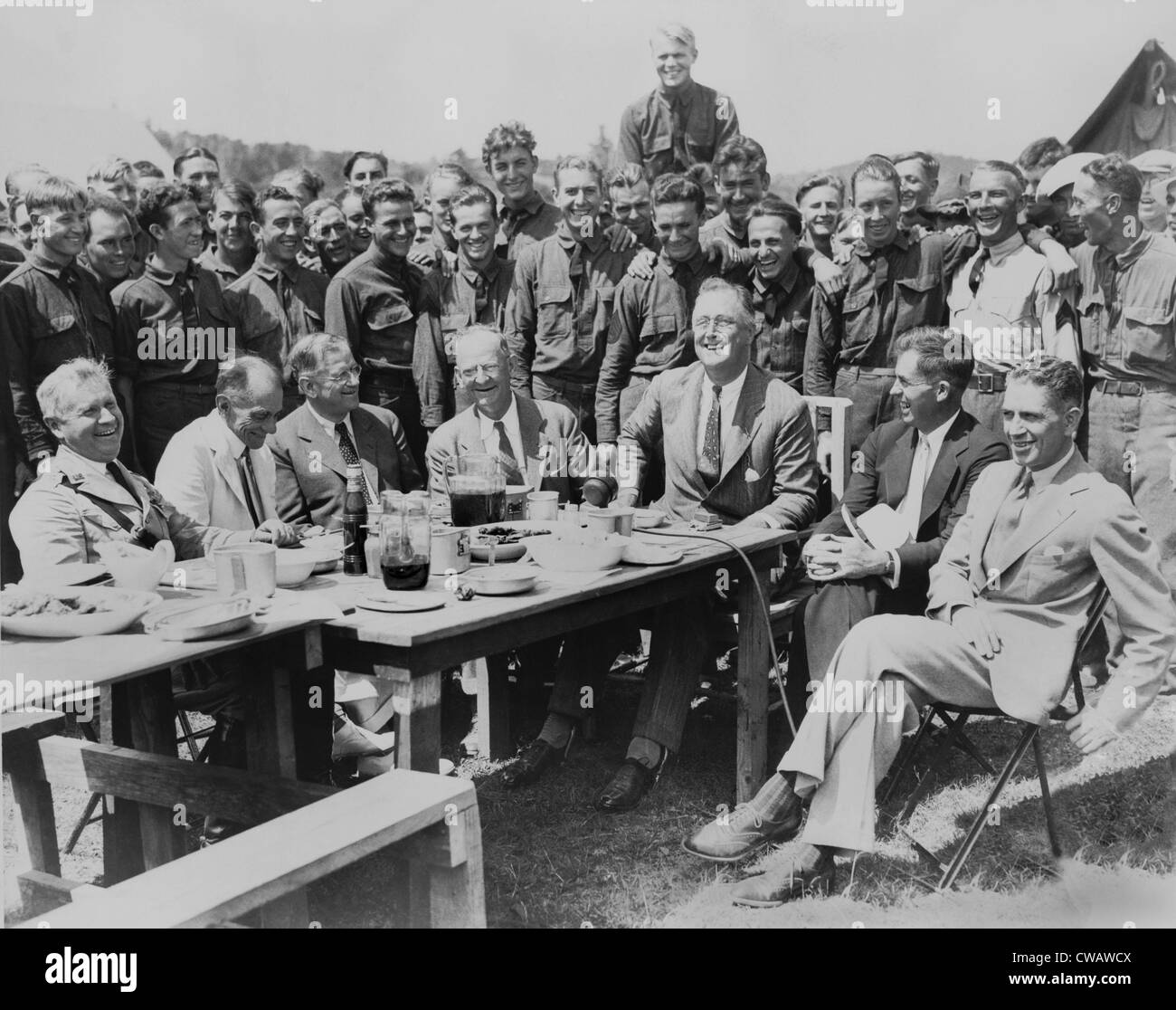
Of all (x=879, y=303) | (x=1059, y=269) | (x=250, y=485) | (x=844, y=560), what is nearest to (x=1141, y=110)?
(x=1059, y=269)

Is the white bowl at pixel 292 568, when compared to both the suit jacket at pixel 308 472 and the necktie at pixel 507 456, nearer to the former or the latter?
the suit jacket at pixel 308 472

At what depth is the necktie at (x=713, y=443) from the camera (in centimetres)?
473

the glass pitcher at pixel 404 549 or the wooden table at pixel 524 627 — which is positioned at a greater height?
the glass pitcher at pixel 404 549

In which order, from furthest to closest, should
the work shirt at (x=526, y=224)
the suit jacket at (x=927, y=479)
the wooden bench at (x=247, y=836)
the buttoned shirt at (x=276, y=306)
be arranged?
the work shirt at (x=526, y=224) → the buttoned shirt at (x=276, y=306) → the suit jacket at (x=927, y=479) → the wooden bench at (x=247, y=836)

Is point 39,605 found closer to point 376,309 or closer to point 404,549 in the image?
→ point 404,549

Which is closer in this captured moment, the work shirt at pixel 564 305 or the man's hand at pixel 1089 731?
the man's hand at pixel 1089 731

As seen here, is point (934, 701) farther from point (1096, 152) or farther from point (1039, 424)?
point (1096, 152)

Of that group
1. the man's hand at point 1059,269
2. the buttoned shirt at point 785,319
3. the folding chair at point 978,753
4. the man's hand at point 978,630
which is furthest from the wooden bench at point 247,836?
the man's hand at point 1059,269

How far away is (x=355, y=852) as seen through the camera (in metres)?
2.73

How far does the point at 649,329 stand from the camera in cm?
516

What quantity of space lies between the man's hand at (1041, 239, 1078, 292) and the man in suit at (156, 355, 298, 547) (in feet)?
9.64

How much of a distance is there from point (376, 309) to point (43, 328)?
1455mm

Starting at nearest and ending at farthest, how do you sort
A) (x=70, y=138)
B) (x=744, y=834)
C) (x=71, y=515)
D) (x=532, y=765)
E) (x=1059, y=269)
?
(x=71, y=515) < (x=744, y=834) < (x=70, y=138) < (x=1059, y=269) < (x=532, y=765)
